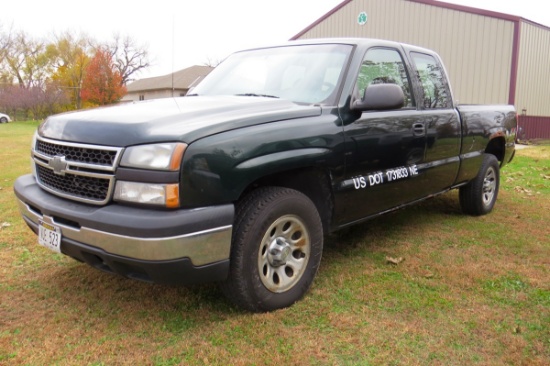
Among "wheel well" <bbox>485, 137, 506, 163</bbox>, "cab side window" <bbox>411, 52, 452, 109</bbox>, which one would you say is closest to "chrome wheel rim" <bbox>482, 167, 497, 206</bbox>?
"wheel well" <bbox>485, 137, 506, 163</bbox>

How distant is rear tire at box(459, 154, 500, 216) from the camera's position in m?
5.25

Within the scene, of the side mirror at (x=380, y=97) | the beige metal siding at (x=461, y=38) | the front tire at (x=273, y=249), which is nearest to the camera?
the front tire at (x=273, y=249)

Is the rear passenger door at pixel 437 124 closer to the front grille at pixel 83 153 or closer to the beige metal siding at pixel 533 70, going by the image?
the front grille at pixel 83 153

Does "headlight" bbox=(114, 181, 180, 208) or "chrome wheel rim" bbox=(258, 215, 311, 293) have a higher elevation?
"headlight" bbox=(114, 181, 180, 208)

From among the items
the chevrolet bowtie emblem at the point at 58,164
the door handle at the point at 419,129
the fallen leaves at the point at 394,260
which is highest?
the door handle at the point at 419,129

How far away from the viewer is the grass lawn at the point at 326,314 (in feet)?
8.09

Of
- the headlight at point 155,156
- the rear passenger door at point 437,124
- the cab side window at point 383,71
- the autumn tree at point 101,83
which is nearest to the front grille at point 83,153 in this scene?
the headlight at point 155,156

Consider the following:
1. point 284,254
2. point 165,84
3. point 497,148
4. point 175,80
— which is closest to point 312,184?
point 284,254

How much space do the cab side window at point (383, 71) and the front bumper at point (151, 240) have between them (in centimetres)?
173

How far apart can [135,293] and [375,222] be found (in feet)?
9.35

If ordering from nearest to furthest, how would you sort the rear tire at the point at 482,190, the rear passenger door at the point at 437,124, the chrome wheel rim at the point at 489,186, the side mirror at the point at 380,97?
the side mirror at the point at 380,97 → the rear passenger door at the point at 437,124 → the rear tire at the point at 482,190 → the chrome wheel rim at the point at 489,186

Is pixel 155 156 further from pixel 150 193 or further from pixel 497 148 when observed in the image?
pixel 497 148

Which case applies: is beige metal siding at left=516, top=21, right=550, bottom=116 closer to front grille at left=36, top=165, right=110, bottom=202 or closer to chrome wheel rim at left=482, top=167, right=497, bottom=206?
chrome wheel rim at left=482, top=167, right=497, bottom=206

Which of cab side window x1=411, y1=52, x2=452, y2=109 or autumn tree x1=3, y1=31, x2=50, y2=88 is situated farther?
autumn tree x1=3, y1=31, x2=50, y2=88
